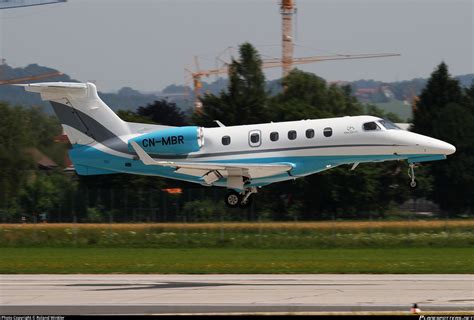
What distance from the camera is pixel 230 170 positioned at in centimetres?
3647

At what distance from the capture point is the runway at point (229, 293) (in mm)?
18344

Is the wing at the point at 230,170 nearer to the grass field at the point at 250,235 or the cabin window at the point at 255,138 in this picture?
the cabin window at the point at 255,138

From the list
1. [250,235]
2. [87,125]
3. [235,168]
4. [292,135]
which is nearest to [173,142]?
[235,168]

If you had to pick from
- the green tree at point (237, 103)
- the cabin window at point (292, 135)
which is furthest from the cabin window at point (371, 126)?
the green tree at point (237, 103)

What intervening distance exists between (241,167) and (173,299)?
16.5m

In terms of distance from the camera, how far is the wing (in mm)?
36094

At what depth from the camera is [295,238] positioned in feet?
125

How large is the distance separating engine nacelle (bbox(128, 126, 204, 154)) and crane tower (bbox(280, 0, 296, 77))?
68.0 m

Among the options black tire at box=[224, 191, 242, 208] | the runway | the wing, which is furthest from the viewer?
black tire at box=[224, 191, 242, 208]

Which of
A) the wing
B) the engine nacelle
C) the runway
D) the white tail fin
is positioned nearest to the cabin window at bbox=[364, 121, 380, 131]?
the wing

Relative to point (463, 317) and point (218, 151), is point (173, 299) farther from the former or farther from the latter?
point (218, 151)

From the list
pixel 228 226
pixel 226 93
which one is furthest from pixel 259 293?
pixel 226 93

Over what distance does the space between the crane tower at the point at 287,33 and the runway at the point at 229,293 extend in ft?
266

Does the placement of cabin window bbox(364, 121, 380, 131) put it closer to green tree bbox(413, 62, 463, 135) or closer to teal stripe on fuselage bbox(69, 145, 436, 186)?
teal stripe on fuselage bbox(69, 145, 436, 186)
